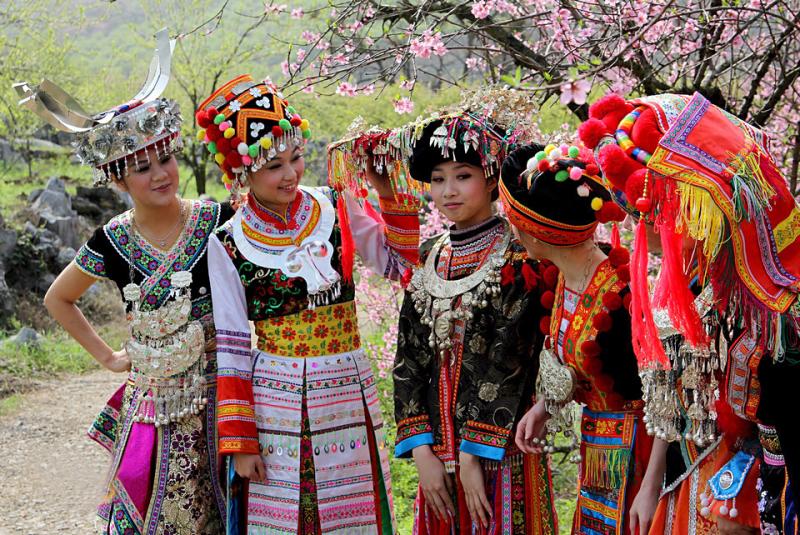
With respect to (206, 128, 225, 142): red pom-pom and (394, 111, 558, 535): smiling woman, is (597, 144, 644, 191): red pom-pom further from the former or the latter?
(206, 128, 225, 142): red pom-pom

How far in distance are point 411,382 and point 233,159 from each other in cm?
96

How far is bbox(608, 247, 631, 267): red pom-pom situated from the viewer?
253 centimetres

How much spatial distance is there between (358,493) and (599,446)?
0.94 m

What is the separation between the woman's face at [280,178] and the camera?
311 cm

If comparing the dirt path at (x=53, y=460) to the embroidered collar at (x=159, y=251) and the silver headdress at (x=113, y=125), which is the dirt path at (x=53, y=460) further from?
the silver headdress at (x=113, y=125)

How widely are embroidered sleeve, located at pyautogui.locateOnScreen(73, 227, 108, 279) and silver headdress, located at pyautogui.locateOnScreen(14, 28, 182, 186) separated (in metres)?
0.21

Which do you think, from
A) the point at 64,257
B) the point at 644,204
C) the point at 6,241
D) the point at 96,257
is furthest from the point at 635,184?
the point at 64,257

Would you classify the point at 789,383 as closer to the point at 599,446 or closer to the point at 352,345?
the point at 599,446

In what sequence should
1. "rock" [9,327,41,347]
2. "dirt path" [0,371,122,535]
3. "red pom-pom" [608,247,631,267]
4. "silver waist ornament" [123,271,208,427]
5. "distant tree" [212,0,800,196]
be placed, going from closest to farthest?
"red pom-pom" [608,247,631,267] < "silver waist ornament" [123,271,208,427] < "distant tree" [212,0,800,196] < "dirt path" [0,371,122,535] < "rock" [9,327,41,347]

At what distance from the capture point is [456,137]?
2.75 m

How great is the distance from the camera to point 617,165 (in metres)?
2.01

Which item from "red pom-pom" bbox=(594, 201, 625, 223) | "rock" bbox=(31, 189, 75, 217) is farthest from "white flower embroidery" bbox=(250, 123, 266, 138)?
"rock" bbox=(31, 189, 75, 217)

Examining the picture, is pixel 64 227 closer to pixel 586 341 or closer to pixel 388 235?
pixel 388 235

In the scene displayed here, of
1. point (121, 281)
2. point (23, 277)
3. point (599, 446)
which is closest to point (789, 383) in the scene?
point (599, 446)
